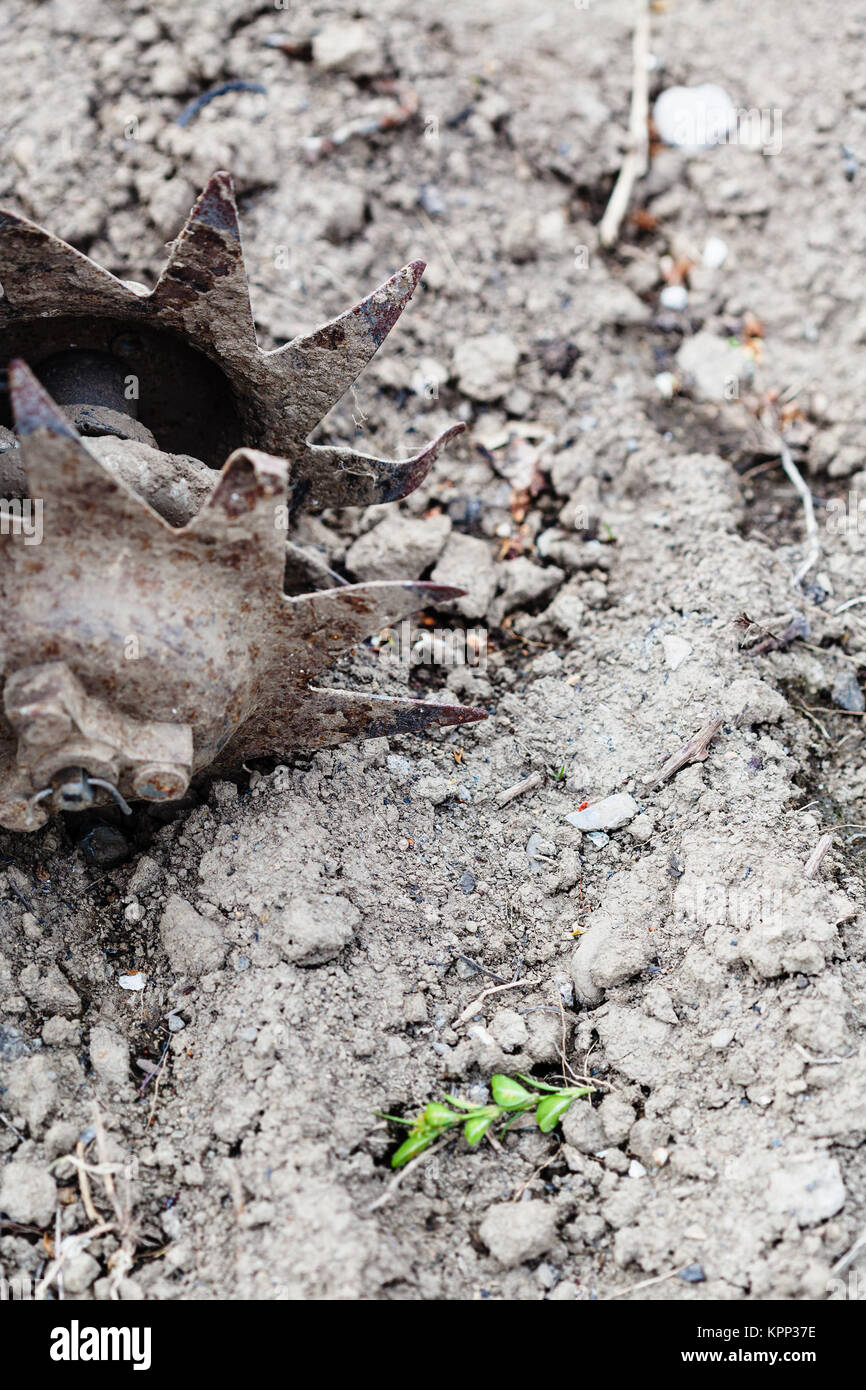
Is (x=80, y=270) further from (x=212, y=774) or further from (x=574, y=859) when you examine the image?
(x=574, y=859)

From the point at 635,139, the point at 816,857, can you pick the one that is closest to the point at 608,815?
the point at 816,857

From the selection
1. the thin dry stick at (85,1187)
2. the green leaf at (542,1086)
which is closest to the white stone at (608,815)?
the green leaf at (542,1086)

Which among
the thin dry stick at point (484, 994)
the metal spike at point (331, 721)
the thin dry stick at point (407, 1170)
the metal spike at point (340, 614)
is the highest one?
the metal spike at point (340, 614)

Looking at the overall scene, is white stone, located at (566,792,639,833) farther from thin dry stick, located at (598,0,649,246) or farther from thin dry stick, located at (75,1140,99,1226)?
thin dry stick, located at (598,0,649,246)

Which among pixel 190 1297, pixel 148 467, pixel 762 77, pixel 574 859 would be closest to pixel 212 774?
pixel 148 467

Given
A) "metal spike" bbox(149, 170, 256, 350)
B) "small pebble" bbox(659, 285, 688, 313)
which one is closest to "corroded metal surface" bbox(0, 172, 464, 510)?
"metal spike" bbox(149, 170, 256, 350)

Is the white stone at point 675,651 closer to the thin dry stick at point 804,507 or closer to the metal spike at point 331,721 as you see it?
the thin dry stick at point 804,507

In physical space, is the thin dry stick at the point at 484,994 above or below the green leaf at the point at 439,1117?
above
